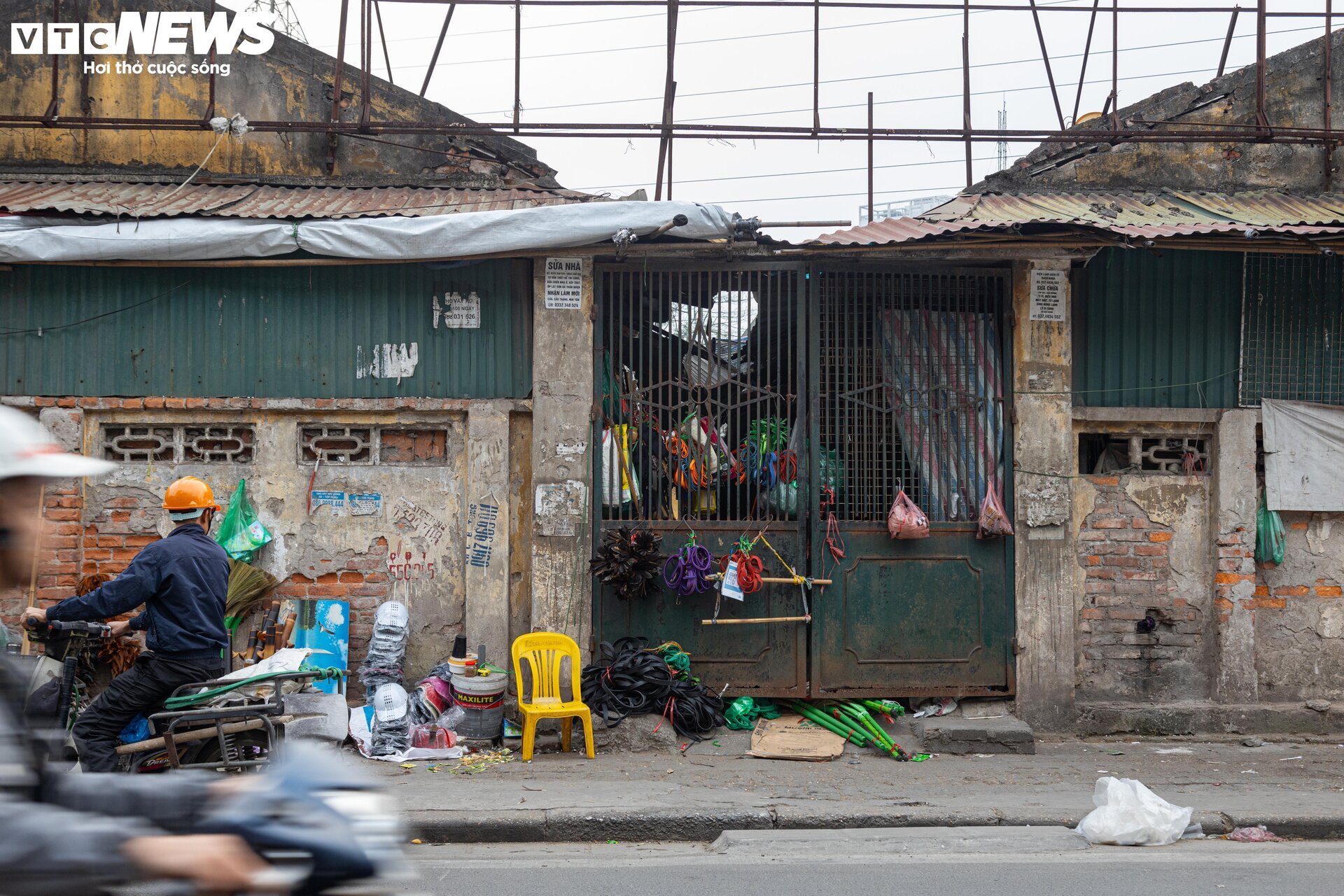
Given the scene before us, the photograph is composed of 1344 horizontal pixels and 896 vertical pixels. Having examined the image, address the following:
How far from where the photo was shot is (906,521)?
809 cm

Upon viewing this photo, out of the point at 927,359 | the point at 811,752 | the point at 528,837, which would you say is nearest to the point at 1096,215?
the point at 927,359

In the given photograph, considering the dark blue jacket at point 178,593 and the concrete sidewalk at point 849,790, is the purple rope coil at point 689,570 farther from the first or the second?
the dark blue jacket at point 178,593

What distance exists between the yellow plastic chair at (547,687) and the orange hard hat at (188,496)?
2524 mm

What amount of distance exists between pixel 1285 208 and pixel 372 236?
7077 millimetres

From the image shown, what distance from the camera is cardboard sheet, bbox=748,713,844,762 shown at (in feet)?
24.6

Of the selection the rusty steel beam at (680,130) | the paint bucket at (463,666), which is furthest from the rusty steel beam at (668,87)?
the paint bucket at (463,666)

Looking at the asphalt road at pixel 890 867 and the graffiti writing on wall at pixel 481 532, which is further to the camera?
the graffiti writing on wall at pixel 481 532

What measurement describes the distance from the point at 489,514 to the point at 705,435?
5.71 feet

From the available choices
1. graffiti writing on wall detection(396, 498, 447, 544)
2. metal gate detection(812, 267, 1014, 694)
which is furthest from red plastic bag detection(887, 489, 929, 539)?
graffiti writing on wall detection(396, 498, 447, 544)

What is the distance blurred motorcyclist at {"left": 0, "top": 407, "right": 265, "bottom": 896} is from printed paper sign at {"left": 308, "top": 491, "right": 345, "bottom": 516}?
5.97 metres

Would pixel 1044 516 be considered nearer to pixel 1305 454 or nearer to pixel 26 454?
pixel 1305 454

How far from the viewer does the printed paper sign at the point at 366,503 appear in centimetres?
822

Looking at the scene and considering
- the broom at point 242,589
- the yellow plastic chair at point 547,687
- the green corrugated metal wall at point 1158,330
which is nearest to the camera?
the yellow plastic chair at point 547,687

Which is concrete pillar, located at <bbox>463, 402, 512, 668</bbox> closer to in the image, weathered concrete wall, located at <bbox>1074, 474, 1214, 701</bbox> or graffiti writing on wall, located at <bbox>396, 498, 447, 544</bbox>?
graffiti writing on wall, located at <bbox>396, 498, 447, 544</bbox>
